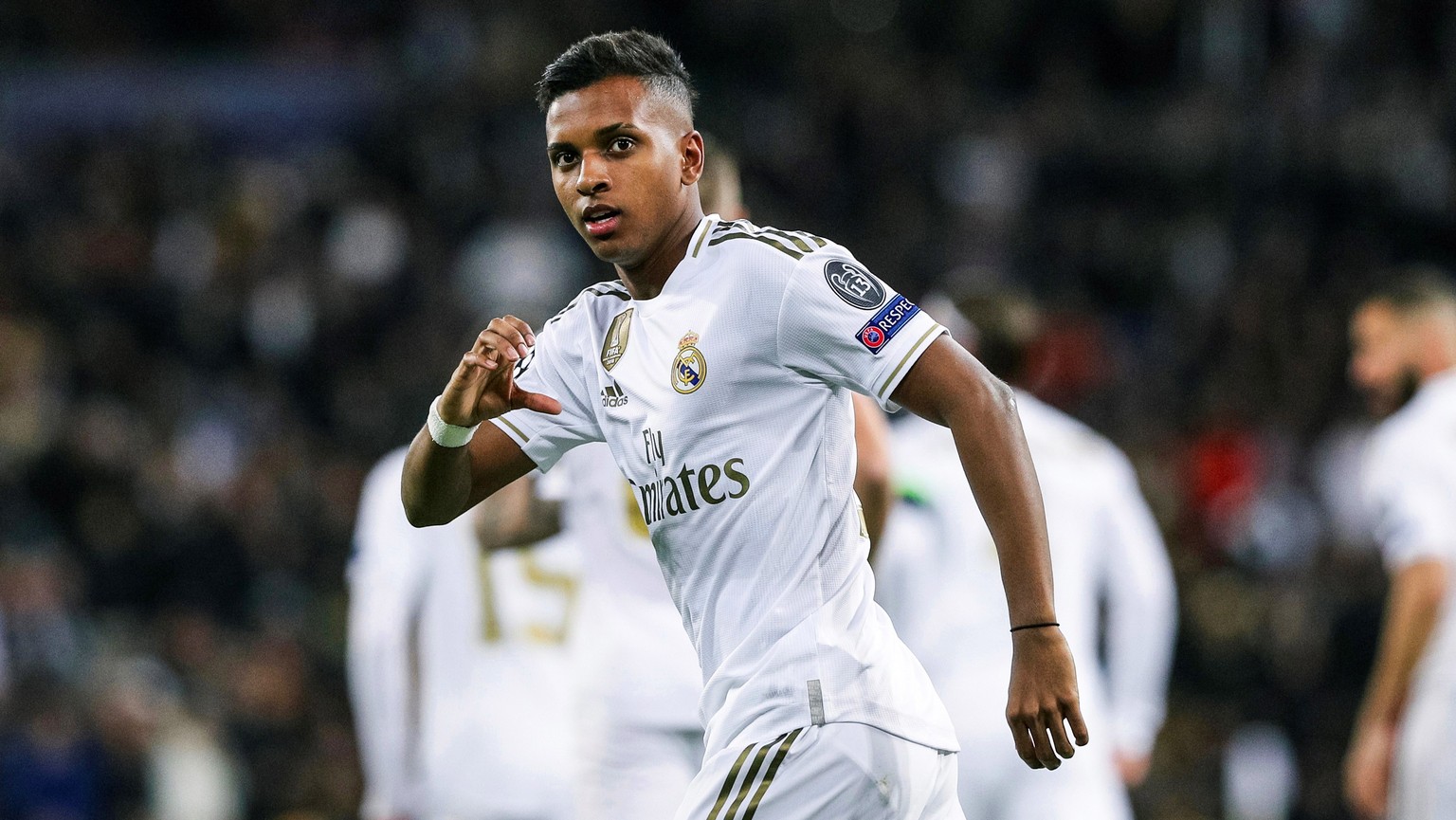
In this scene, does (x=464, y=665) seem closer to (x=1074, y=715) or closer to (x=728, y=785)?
(x=728, y=785)

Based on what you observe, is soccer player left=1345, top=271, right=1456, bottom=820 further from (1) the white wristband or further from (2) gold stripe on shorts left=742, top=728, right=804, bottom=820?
(1) the white wristband

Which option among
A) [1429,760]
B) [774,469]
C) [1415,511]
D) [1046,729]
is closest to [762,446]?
[774,469]

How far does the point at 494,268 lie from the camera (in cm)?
1446

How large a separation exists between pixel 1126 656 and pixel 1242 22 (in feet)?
31.0

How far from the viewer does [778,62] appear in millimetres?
16328

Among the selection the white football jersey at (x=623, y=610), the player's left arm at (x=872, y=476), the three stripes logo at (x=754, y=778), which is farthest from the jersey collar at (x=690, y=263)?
the white football jersey at (x=623, y=610)

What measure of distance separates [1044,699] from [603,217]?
117 centimetres

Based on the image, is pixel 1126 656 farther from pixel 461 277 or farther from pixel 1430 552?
pixel 461 277

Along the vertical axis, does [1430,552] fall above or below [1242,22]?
below

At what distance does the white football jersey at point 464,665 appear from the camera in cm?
603

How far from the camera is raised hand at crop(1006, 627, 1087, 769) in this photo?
2898 mm

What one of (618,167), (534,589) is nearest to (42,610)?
(534,589)

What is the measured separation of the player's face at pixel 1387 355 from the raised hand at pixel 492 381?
4375 mm

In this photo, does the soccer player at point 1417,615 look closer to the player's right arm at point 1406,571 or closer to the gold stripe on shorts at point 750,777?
the player's right arm at point 1406,571
